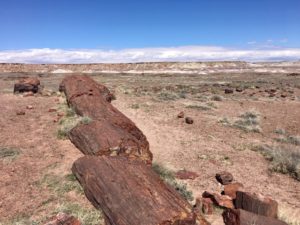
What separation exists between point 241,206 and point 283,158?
4006 millimetres

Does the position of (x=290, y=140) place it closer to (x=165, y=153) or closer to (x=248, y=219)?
(x=165, y=153)

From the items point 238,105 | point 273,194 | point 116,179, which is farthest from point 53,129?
point 238,105

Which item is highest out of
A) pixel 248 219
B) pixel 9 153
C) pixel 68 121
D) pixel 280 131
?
pixel 68 121

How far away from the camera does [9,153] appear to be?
922cm

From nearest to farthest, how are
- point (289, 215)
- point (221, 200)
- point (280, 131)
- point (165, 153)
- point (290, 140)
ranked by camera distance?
1. point (289, 215)
2. point (221, 200)
3. point (165, 153)
4. point (290, 140)
5. point (280, 131)

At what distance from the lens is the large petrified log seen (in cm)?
507

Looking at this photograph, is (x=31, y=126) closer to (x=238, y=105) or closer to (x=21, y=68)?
(x=238, y=105)

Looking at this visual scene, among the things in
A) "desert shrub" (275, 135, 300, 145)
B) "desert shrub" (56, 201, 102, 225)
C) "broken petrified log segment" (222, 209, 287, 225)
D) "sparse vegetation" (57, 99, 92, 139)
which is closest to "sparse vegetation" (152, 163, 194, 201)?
"broken petrified log segment" (222, 209, 287, 225)

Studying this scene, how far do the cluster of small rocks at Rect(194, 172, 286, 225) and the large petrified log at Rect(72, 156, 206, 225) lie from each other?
844 mm

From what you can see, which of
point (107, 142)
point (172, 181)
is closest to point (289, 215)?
point (172, 181)

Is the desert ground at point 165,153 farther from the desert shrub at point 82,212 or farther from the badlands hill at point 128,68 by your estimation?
the badlands hill at point 128,68

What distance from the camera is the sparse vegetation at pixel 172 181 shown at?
289 inches

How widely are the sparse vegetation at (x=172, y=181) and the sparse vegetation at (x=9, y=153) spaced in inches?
145

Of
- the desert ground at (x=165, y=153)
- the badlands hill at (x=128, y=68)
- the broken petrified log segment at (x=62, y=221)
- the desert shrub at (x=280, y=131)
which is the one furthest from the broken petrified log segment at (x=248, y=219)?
the badlands hill at (x=128, y=68)
